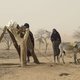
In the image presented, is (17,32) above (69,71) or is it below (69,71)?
above

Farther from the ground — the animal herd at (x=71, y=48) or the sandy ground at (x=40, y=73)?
the animal herd at (x=71, y=48)

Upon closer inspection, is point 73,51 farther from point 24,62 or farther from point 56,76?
point 56,76

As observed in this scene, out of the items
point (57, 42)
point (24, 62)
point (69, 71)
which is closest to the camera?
point (69, 71)

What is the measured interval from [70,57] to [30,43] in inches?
327

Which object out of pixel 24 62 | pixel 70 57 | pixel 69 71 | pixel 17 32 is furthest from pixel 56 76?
pixel 70 57

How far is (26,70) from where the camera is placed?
1680 centimetres

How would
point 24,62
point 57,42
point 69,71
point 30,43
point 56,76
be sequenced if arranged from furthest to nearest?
point 57,42
point 30,43
point 24,62
point 69,71
point 56,76

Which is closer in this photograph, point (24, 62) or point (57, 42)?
point (24, 62)

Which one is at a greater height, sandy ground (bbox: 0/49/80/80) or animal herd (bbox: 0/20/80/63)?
animal herd (bbox: 0/20/80/63)

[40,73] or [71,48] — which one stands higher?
[71,48]

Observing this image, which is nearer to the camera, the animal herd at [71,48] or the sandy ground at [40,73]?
the sandy ground at [40,73]

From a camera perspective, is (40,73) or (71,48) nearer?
(40,73)

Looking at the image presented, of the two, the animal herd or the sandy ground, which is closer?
the sandy ground

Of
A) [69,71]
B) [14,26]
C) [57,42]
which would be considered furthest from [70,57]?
[69,71]
